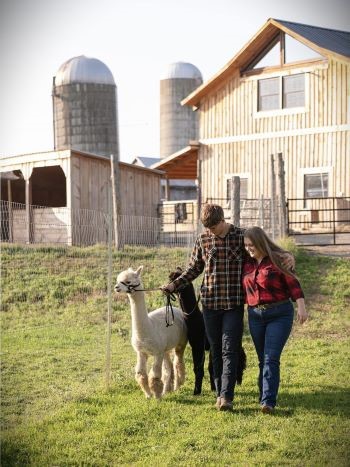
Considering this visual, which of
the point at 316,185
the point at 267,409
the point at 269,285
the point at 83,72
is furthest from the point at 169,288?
the point at 83,72

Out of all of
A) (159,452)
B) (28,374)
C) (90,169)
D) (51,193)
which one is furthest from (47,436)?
(51,193)

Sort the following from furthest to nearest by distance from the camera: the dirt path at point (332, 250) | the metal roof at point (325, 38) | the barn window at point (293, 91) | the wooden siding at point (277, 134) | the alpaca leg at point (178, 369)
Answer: the barn window at point (293, 91) → the wooden siding at point (277, 134) → the metal roof at point (325, 38) → the dirt path at point (332, 250) → the alpaca leg at point (178, 369)

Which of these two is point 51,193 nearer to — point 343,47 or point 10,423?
point 343,47

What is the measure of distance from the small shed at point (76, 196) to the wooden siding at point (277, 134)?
2.33m

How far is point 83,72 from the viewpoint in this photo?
109 feet

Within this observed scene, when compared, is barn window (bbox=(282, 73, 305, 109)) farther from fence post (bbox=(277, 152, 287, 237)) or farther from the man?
the man

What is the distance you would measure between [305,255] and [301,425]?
1114cm

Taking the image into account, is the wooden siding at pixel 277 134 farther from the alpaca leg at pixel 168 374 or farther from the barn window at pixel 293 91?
the alpaca leg at pixel 168 374

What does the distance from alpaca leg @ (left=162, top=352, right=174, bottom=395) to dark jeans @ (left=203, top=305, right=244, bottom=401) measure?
2.29 ft

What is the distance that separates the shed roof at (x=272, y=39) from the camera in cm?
2145

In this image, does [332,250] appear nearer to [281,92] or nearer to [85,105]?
[281,92]

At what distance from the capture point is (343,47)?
23.0 meters

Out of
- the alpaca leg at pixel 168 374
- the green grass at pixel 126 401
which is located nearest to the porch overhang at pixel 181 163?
the green grass at pixel 126 401

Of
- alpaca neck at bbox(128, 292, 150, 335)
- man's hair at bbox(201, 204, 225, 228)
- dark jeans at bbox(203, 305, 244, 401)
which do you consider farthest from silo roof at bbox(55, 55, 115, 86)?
dark jeans at bbox(203, 305, 244, 401)
